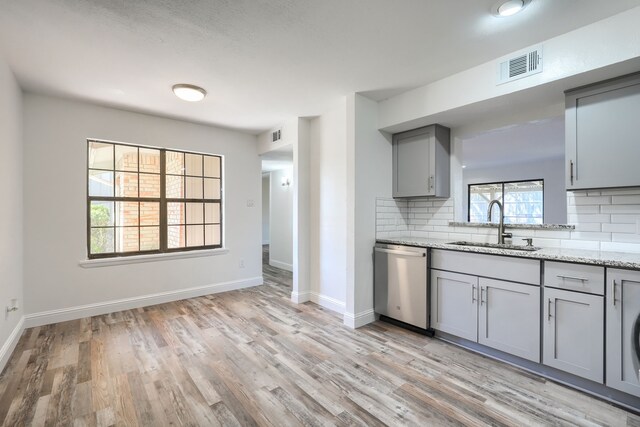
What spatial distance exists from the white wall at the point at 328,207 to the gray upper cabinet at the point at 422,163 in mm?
669

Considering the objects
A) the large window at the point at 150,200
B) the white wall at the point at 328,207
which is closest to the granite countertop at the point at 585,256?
the white wall at the point at 328,207

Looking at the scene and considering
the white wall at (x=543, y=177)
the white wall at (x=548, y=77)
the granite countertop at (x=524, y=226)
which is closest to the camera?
the white wall at (x=548, y=77)

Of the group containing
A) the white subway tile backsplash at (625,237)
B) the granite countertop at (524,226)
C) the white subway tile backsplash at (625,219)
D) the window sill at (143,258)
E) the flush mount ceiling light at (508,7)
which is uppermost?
the flush mount ceiling light at (508,7)

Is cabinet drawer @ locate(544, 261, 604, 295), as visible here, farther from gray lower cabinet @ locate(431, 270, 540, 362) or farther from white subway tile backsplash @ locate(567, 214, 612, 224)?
white subway tile backsplash @ locate(567, 214, 612, 224)

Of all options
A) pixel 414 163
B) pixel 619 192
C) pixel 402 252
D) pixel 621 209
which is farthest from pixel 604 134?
pixel 402 252

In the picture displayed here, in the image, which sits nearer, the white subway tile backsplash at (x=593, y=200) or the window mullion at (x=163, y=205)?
the white subway tile backsplash at (x=593, y=200)

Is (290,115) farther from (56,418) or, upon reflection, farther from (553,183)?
(553,183)

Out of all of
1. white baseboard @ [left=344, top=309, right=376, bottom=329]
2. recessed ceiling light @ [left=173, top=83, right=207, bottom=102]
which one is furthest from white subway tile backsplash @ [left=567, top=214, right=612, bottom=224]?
recessed ceiling light @ [left=173, top=83, right=207, bottom=102]

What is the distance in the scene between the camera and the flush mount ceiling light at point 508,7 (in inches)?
69.2

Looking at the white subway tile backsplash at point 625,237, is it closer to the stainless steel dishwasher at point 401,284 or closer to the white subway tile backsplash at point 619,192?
the white subway tile backsplash at point 619,192

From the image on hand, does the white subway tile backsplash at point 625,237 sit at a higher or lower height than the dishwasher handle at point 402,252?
higher

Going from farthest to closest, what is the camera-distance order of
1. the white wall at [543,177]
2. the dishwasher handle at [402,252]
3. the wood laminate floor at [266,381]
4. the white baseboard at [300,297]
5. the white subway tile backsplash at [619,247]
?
1. the white baseboard at [300,297]
2. the white wall at [543,177]
3. the dishwasher handle at [402,252]
4. the white subway tile backsplash at [619,247]
5. the wood laminate floor at [266,381]

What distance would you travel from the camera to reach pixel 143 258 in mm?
3826

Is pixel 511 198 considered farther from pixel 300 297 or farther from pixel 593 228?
pixel 300 297
